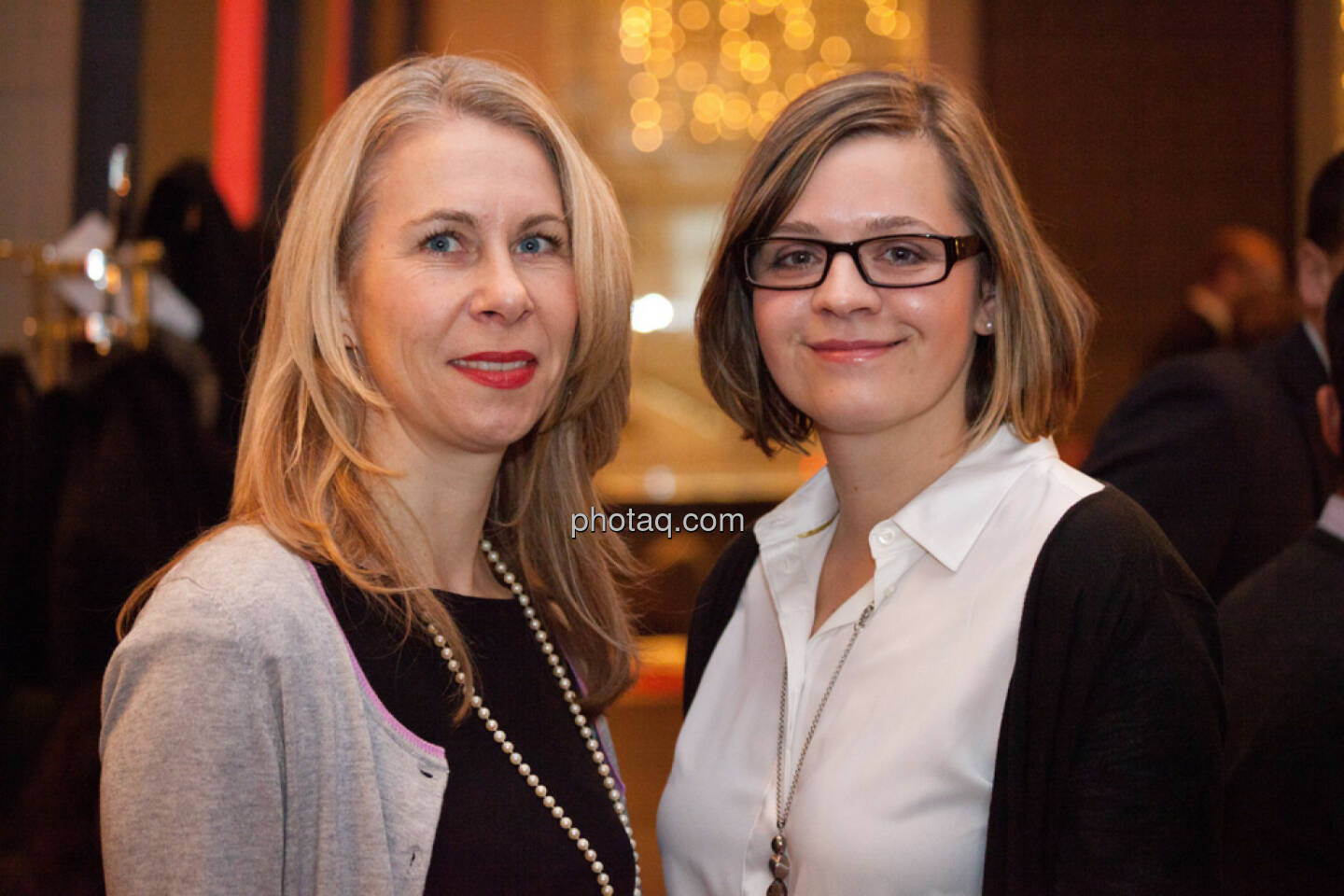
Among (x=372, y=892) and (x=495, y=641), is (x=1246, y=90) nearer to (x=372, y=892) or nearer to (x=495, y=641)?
(x=495, y=641)

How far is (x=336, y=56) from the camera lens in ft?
12.1

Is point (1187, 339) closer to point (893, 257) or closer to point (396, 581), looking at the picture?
point (893, 257)

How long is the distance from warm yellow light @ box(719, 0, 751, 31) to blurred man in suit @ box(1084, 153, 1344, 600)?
3595 millimetres

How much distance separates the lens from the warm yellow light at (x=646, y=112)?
17.7 ft

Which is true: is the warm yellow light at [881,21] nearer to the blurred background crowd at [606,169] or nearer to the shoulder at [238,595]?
the blurred background crowd at [606,169]

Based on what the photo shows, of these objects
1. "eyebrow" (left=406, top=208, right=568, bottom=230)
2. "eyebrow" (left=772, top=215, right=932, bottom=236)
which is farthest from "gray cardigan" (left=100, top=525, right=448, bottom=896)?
"eyebrow" (left=772, top=215, right=932, bottom=236)

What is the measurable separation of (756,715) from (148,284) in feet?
5.23

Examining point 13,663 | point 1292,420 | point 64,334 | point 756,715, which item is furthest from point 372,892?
point 1292,420

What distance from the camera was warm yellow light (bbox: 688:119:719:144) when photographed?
543cm

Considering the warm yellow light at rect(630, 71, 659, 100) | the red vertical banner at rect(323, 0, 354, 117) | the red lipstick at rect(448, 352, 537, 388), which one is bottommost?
the red lipstick at rect(448, 352, 537, 388)

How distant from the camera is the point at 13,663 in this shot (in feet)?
7.22

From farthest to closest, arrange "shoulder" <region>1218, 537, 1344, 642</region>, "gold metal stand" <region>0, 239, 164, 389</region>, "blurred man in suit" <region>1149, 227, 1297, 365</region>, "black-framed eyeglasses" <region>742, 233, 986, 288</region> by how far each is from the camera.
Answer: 1. "blurred man in suit" <region>1149, 227, 1297, 365</region>
2. "gold metal stand" <region>0, 239, 164, 389</region>
3. "shoulder" <region>1218, 537, 1344, 642</region>
4. "black-framed eyeglasses" <region>742, 233, 986, 288</region>

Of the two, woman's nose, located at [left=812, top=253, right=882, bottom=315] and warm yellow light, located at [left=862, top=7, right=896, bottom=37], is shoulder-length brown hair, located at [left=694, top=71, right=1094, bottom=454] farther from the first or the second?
warm yellow light, located at [left=862, top=7, right=896, bottom=37]

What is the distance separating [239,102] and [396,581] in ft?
6.99
